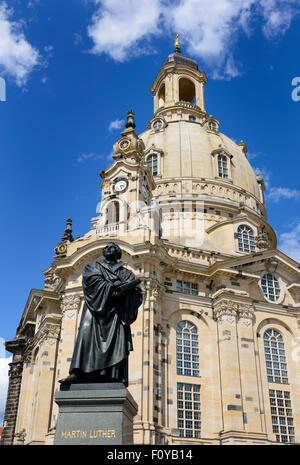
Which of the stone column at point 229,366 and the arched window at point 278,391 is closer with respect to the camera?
the stone column at point 229,366

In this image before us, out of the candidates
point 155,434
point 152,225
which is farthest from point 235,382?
point 152,225

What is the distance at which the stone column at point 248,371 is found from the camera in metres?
29.7

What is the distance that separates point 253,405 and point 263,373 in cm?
265

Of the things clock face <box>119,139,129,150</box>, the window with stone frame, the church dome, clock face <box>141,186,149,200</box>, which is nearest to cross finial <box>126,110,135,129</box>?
clock face <box>119,139,129,150</box>

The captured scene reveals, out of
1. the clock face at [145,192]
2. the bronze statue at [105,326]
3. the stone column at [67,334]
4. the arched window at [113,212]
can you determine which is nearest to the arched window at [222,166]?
the clock face at [145,192]

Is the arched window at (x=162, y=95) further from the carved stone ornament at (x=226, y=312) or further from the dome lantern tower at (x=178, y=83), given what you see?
the carved stone ornament at (x=226, y=312)

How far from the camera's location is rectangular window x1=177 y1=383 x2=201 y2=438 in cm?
2923

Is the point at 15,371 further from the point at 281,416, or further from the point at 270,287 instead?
the point at 281,416

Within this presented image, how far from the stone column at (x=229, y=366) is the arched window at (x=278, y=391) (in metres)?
2.97

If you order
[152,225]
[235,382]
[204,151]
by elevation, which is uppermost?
[204,151]

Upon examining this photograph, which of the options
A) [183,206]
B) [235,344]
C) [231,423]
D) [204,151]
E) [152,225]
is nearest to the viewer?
[231,423]

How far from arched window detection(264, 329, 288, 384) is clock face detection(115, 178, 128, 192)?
49.6 feet

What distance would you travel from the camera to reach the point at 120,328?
33.4 ft

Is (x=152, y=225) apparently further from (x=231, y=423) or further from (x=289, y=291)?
(x=231, y=423)
